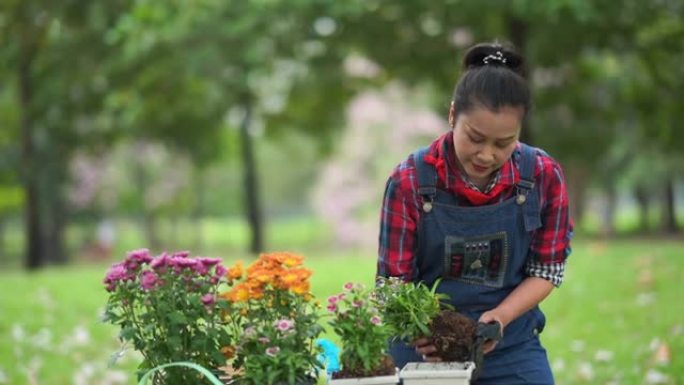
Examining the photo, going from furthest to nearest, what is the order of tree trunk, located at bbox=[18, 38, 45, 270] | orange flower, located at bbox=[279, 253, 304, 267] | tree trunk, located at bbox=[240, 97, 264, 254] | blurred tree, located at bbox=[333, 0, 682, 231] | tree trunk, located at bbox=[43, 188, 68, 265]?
tree trunk, located at bbox=[43, 188, 68, 265] < tree trunk, located at bbox=[240, 97, 264, 254] < tree trunk, located at bbox=[18, 38, 45, 270] < blurred tree, located at bbox=[333, 0, 682, 231] < orange flower, located at bbox=[279, 253, 304, 267]

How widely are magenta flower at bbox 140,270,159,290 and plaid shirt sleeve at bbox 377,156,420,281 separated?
2.46 feet

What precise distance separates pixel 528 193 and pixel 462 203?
8.1 inches

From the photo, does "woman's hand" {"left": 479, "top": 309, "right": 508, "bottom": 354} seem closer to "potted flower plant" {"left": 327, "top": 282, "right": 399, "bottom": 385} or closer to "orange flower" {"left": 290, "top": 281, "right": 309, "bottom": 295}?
"potted flower plant" {"left": 327, "top": 282, "right": 399, "bottom": 385}

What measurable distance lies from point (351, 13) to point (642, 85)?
5438mm

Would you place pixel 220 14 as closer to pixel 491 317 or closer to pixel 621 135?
pixel 491 317

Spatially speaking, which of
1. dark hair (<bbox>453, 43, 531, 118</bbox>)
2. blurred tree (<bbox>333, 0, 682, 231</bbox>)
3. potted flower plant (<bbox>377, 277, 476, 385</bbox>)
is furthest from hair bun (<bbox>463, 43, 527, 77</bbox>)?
blurred tree (<bbox>333, 0, 682, 231</bbox>)

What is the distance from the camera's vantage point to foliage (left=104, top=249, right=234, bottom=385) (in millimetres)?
2840

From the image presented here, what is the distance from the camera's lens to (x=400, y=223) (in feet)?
10.6

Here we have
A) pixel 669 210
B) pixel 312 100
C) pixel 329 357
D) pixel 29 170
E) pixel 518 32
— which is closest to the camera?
pixel 329 357

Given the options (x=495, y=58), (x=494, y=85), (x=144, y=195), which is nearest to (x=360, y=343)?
(x=494, y=85)

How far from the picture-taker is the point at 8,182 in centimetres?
2428

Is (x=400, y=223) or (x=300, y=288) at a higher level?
(x=400, y=223)

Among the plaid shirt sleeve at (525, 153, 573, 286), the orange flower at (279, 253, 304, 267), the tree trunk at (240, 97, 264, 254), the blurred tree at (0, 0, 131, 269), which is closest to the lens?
the orange flower at (279, 253, 304, 267)

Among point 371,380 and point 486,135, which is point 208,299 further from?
point 486,135
